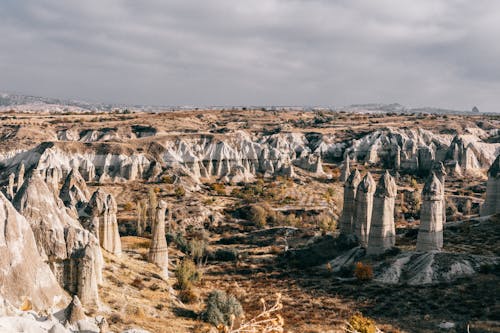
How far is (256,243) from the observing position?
47531 millimetres

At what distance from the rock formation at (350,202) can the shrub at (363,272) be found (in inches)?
269

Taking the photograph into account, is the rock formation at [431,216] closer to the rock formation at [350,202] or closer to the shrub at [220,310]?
the rock formation at [350,202]

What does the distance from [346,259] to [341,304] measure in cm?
785

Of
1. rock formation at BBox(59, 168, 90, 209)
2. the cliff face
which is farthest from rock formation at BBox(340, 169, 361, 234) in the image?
the cliff face

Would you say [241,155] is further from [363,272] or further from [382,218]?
[363,272]

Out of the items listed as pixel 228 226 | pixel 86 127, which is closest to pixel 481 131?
pixel 228 226

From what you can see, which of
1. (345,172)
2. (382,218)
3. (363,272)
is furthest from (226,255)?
(345,172)

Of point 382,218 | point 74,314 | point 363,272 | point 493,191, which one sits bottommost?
point 363,272

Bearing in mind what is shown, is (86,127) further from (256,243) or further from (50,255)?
(50,255)

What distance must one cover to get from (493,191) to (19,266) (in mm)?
41361

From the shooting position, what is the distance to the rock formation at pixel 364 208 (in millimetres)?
35312

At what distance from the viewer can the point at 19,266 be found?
14023 mm

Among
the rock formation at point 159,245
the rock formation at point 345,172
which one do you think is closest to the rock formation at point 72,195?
the rock formation at point 159,245

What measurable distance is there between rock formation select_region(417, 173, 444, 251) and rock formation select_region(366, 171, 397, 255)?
8.06 feet
